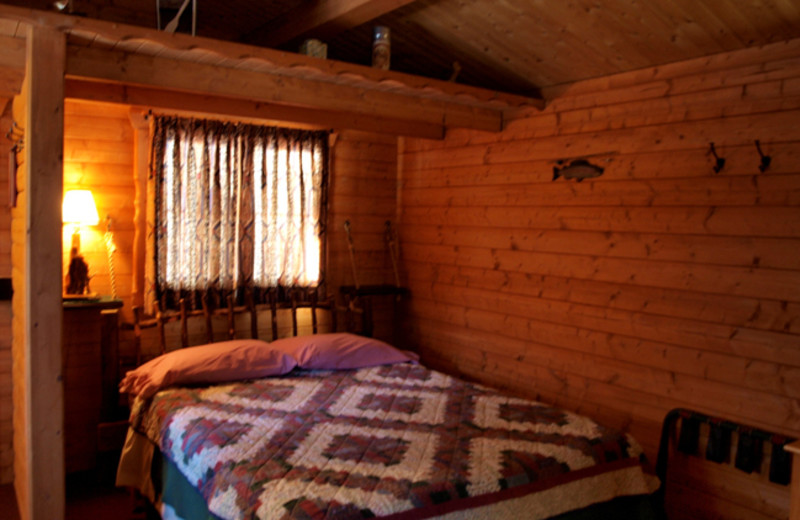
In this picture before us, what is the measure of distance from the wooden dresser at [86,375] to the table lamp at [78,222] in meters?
0.15

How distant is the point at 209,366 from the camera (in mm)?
3686

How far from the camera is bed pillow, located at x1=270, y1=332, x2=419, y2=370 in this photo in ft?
13.4

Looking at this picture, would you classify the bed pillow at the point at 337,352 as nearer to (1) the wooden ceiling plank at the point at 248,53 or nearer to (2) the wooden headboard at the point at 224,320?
(2) the wooden headboard at the point at 224,320

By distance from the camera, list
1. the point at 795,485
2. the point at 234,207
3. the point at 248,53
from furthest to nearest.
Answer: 1. the point at 234,207
2. the point at 248,53
3. the point at 795,485

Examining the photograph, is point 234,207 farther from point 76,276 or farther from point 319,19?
point 319,19

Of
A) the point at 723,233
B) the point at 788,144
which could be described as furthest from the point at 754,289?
the point at 788,144

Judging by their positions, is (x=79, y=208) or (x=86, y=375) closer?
(x=79, y=208)

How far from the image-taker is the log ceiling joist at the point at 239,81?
288cm

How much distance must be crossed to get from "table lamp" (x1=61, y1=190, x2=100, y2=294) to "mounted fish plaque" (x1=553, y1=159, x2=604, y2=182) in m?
2.82

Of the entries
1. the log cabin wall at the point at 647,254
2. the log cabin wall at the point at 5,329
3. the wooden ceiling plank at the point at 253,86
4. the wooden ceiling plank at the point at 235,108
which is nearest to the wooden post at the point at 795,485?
the log cabin wall at the point at 647,254

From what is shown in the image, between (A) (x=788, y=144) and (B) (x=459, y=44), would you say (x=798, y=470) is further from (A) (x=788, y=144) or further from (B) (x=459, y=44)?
(B) (x=459, y=44)

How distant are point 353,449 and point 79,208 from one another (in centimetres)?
223

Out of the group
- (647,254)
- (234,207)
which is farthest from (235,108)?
(647,254)

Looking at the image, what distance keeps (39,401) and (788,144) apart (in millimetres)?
3450
